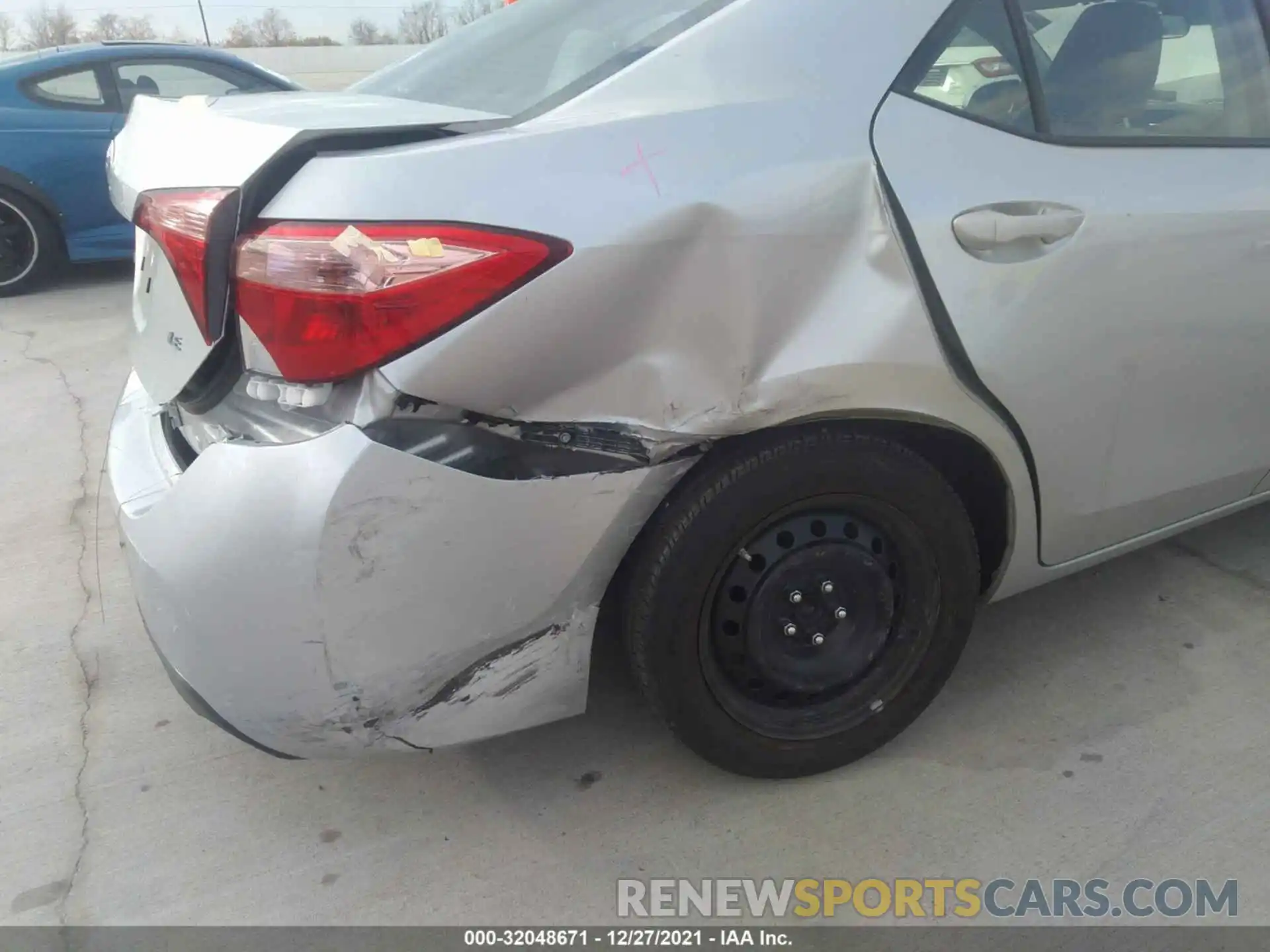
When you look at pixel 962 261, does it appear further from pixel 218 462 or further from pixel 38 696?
pixel 38 696

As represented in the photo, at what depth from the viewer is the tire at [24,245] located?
578cm

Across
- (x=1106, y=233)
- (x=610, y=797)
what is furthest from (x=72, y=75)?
(x=1106, y=233)

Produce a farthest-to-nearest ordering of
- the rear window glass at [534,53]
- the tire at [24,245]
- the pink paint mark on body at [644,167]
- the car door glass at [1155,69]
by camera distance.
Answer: the tire at [24,245] → the car door glass at [1155,69] → the rear window glass at [534,53] → the pink paint mark on body at [644,167]

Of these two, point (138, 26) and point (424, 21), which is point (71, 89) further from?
point (138, 26)

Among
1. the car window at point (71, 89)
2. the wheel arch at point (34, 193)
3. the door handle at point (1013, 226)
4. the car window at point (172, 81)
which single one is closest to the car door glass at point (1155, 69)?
the door handle at point (1013, 226)

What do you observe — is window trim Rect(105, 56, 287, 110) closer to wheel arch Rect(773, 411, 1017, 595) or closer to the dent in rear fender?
the dent in rear fender

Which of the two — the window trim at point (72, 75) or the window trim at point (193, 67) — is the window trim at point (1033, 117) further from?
the window trim at point (72, 75)

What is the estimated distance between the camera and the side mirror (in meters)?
2.11

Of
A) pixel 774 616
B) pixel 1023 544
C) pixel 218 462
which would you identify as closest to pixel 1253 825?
pixel 1023 544

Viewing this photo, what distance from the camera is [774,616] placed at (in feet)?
6.09

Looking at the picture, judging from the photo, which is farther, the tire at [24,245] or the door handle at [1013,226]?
the tire at [24,245]

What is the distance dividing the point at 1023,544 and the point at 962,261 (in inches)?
26.5

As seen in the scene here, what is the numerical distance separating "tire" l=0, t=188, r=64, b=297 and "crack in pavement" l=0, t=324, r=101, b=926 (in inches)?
77.7
